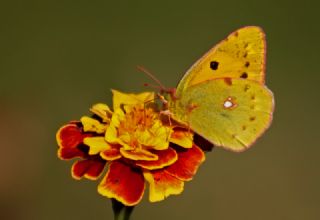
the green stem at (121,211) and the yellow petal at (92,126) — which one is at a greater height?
the yellow petal at (92,126)

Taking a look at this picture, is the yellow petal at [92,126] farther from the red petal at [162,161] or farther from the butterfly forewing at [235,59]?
the butterfly forewing at [235,59]

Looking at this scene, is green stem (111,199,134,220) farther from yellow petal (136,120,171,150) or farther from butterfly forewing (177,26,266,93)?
butterfly forewing (177,26,266,93)

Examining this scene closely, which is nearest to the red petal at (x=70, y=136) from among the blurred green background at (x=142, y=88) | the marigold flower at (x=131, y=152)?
the marigold flower at (x=131, y=152)

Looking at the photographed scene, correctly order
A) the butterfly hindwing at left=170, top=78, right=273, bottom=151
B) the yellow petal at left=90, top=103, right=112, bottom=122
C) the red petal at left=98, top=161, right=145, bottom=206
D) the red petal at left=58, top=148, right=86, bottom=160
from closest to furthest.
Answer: the red petal at left=98, top=161, right=145, bottom=206 → the red petal at left=58, top=148, right=86, bottom=160 → the yellow petal at left=90, top=103, right=112, bottom=122 → the butterfly hindwing at left=170, top=78, right=273, bottom=151

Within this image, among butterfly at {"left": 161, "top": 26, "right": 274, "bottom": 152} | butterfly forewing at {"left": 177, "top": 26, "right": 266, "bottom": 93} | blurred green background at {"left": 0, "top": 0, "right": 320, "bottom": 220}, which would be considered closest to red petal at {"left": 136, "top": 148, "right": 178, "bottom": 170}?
butterfly at {"left": 161, "top": 26, "right": 274, "bottom": 152}

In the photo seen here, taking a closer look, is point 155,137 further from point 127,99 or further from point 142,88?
point 142,88

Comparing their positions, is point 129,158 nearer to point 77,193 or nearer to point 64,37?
point 77,193

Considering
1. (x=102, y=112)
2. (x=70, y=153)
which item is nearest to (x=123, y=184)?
(x=70, y=153)
